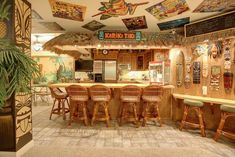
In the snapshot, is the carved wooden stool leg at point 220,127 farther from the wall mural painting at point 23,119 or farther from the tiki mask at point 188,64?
the wall mural painting at point 23,119

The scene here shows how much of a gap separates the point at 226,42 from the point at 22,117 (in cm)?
405

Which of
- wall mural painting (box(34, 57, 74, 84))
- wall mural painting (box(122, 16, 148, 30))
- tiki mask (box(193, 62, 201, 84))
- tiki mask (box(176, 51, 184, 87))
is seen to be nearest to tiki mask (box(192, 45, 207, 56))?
tiki mask (box(193, 62, 201, 84))

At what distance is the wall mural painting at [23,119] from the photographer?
276cm

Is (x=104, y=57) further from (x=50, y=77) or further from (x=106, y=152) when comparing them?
(x=106, y=152)

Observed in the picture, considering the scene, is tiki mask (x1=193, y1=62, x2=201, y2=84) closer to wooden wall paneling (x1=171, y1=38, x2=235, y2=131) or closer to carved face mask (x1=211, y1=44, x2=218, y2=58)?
wooden wall paneling (x1=171, y1=38, x2=235, y2=131)

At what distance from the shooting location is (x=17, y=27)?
2719mm

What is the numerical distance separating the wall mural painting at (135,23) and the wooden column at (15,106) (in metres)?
2.18

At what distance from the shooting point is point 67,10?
3600 millimetres

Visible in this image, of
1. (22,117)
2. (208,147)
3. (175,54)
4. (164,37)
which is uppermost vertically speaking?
(164,37)

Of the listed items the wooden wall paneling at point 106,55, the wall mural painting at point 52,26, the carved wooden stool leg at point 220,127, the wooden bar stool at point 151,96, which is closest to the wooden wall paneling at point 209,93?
the carved wooden stool leg at point 220,127

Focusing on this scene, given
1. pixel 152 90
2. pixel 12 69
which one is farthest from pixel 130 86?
pixel 12 69

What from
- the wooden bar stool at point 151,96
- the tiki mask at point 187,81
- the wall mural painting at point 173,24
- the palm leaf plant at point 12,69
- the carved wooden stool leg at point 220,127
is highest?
the wall mural painting at point 173,24

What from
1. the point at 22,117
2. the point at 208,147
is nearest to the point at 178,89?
the point at 208,147

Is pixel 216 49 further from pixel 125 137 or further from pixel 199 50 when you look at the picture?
pixel 125 137
